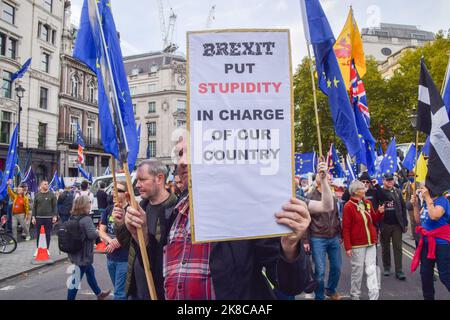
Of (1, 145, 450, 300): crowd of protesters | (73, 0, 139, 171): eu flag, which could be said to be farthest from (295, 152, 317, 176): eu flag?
(73, 0, 139, 171): eu flag

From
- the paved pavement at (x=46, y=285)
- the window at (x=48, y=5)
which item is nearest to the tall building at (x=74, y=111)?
the window at (x=48, y=5)

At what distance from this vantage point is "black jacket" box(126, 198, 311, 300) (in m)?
2.19

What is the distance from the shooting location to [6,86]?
111 ft

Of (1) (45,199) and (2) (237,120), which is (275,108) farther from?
(1) (45,199)

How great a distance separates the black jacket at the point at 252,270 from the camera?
219 centimetres

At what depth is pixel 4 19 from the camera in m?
33.3

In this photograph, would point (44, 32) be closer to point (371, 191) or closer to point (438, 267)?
Result: point (371, 191)

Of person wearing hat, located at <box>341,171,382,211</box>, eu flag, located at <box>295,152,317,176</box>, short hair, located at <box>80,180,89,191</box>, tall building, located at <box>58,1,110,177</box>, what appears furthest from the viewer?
tall building, located at <box>58,1,110,177</box>

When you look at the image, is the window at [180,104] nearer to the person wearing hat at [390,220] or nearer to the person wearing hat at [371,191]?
the person wearing hat at [371,191]

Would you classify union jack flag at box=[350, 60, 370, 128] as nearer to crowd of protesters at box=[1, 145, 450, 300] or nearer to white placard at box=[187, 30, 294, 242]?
crowd of protesters at box=[1, 145, 450, 300]

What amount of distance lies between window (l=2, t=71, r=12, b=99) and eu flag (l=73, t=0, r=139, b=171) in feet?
114

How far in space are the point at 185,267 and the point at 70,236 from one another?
4.01 m

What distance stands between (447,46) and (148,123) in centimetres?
4687

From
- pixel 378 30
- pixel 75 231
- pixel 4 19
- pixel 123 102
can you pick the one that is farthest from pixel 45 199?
pixel 378 30
